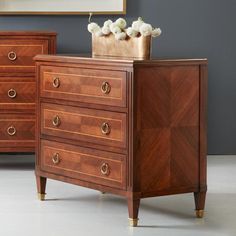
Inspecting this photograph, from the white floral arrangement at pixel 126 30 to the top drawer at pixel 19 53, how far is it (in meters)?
1.02

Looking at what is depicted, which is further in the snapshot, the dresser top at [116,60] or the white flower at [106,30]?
the white flower at [106,30]

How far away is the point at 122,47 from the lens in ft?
14.4

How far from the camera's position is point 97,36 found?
179 inches

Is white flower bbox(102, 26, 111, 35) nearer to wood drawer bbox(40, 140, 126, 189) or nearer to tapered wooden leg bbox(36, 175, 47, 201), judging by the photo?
wood drawer bbox(40, 140, 126, 189)

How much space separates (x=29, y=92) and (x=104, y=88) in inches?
59.9

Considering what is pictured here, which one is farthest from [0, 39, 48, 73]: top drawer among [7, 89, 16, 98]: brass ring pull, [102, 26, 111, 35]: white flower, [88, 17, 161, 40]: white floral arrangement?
[102, 26, 111, 35]: white flower

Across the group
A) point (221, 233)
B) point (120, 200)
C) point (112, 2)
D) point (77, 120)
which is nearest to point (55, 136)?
point (77, 120)

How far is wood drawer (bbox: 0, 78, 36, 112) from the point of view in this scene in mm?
5598

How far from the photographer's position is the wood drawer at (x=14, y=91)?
560 centimetres

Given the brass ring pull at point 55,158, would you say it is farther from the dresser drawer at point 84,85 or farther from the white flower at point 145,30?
the white flower at point 145,30

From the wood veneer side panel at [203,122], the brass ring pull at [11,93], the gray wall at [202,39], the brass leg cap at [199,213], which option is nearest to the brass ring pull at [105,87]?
the wood veneer side panel at [203,122]

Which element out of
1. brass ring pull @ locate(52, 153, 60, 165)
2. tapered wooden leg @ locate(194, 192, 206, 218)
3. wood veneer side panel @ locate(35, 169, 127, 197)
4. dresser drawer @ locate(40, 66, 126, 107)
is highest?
dresser drawer @ locate(40, 66, 126, 107)

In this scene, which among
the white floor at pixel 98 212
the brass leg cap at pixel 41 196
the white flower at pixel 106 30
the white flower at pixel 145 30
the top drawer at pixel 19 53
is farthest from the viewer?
the top drawer at pixel 19 53

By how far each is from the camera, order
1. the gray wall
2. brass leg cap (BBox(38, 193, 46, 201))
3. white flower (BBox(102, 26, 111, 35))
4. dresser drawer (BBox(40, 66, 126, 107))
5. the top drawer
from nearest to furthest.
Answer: dresser drawer (BBox(40, 66, 126, 107)) → white flower (BBox(102, 26, 111, 35)) → brass leg cap (BBox(38, 193, 46, 201)) → the top drawer → the gray wall
